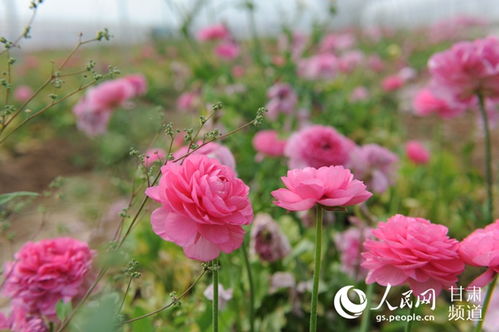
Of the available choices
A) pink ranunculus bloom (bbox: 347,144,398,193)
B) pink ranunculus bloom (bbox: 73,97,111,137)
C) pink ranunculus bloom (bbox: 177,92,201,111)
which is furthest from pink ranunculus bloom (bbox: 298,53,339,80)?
pink ranunculus bloom (bbox: 347,144,398,193)

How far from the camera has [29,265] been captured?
70cm

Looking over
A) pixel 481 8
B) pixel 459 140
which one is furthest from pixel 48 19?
pixel 459 140

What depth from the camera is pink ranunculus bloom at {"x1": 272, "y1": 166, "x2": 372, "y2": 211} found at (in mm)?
494

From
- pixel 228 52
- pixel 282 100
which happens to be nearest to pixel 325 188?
pixel 282 100

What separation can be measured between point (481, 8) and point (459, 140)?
14060 millimetres

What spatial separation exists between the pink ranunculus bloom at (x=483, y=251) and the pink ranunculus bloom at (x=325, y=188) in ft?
0.44

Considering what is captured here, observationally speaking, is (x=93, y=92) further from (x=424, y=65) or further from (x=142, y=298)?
(x=424, y=65)

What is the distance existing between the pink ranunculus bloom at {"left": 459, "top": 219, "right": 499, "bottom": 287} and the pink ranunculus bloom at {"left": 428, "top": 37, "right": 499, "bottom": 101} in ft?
2.07

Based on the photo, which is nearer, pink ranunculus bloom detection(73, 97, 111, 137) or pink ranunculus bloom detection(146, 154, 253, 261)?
pink ranunculus bloom detection(146, 154, 253, 261)

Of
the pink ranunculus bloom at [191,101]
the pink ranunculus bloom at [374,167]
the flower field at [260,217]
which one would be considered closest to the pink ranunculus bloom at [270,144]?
the flower field at [260,217]

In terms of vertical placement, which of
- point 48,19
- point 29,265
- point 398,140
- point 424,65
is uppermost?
point 48,19

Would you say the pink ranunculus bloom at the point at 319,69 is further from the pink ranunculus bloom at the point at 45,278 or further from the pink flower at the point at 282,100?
the pink ranunculus bloom at the point at 45,278

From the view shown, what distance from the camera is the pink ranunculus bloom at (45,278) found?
2.25ft

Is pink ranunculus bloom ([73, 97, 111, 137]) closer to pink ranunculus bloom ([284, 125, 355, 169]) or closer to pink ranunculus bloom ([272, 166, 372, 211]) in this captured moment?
pink ranunculus bloom ([284, 125, 355, 169])
